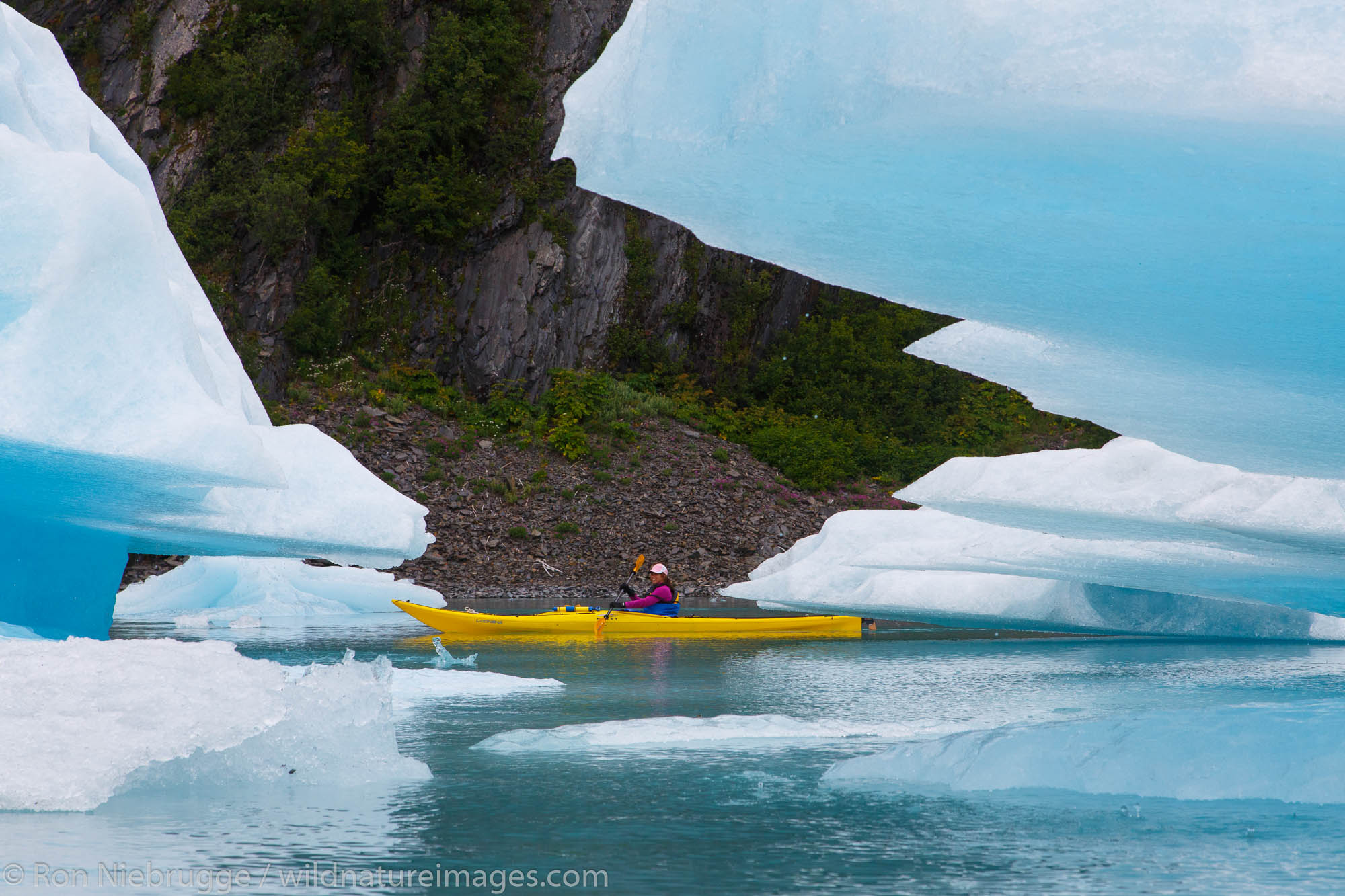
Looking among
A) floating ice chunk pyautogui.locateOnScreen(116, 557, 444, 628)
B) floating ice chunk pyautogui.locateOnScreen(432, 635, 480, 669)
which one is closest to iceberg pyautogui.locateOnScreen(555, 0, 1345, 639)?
floating ice chunk pyautogui.locateOnScreen(432, 635, 480, 669)

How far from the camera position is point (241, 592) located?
23203 millimetres

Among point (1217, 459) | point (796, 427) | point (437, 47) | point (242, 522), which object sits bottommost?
point (242, 522)

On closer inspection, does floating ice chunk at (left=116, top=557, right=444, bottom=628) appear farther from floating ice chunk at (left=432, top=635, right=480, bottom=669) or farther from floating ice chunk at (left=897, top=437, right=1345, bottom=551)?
floating ice chunk at (left=897, top=437, right=1345, bottom=551)

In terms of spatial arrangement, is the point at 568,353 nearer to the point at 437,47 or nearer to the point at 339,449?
the point at 437,47

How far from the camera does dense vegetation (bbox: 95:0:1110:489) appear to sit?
3403cm

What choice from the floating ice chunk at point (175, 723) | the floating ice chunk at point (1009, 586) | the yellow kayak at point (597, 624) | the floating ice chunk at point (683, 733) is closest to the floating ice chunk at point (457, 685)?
the floating ice chunk at point (683, 733)

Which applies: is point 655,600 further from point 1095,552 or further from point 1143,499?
point 1143,499

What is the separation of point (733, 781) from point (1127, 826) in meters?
2.10

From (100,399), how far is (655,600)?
1262 centimetres

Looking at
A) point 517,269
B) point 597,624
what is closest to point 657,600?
point 597,624

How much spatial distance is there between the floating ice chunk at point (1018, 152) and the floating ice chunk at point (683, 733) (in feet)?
12.1

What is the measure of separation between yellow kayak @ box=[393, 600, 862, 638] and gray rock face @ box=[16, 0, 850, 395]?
58.1 feet

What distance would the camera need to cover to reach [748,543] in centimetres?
3409

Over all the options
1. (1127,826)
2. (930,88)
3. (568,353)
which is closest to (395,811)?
(1127,826)
